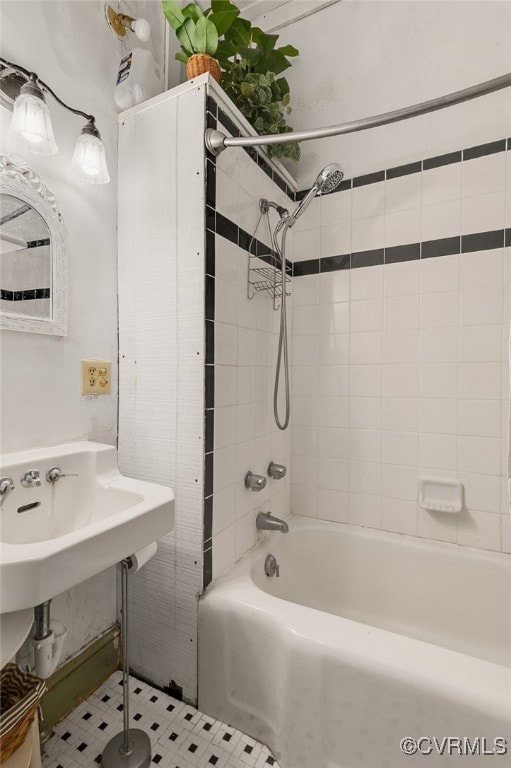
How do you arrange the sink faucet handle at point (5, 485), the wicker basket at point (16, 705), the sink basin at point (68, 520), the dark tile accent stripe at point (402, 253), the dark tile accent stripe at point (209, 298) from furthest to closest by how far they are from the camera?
1. the dark tile accent stripe at point (402, 253)
2. the dark tile accent stripe at point (209, 298)
3. the sink faucet handle at point (5, 485)
4. the wicker basket at point (16, 705)
5. the sink basin at point (68, 520)

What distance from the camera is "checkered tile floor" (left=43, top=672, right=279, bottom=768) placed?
1.10m

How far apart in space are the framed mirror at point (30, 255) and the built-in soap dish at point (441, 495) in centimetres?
151

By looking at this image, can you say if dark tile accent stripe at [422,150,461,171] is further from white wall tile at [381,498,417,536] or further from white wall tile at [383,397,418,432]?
white wall tile at [381,498,417,536]

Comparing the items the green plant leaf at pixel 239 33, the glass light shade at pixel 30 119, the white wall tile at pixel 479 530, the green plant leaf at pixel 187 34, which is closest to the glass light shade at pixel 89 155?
the glass light shade at pixel 30 119

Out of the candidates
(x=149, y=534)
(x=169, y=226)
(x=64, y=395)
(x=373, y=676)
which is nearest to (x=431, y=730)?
(x=373, y=676)

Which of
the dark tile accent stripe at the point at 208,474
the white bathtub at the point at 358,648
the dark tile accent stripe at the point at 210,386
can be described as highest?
the dark tile accent stripe at the point at 210,386

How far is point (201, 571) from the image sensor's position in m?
1.25

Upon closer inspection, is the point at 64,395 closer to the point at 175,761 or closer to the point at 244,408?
the point at 244,408

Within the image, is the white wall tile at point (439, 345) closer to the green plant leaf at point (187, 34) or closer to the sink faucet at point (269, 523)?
the sink faucet at point (269, 523)

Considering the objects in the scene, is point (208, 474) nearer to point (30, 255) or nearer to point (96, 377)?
point (96, 377)

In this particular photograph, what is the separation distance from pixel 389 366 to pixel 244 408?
0.69m

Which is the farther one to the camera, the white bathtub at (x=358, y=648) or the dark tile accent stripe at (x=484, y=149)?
the dark tile accent stripe at (x=484, y=149)

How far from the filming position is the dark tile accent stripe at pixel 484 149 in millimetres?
1464

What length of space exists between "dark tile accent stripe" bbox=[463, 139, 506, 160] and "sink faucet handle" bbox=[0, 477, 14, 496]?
77.3 inches
